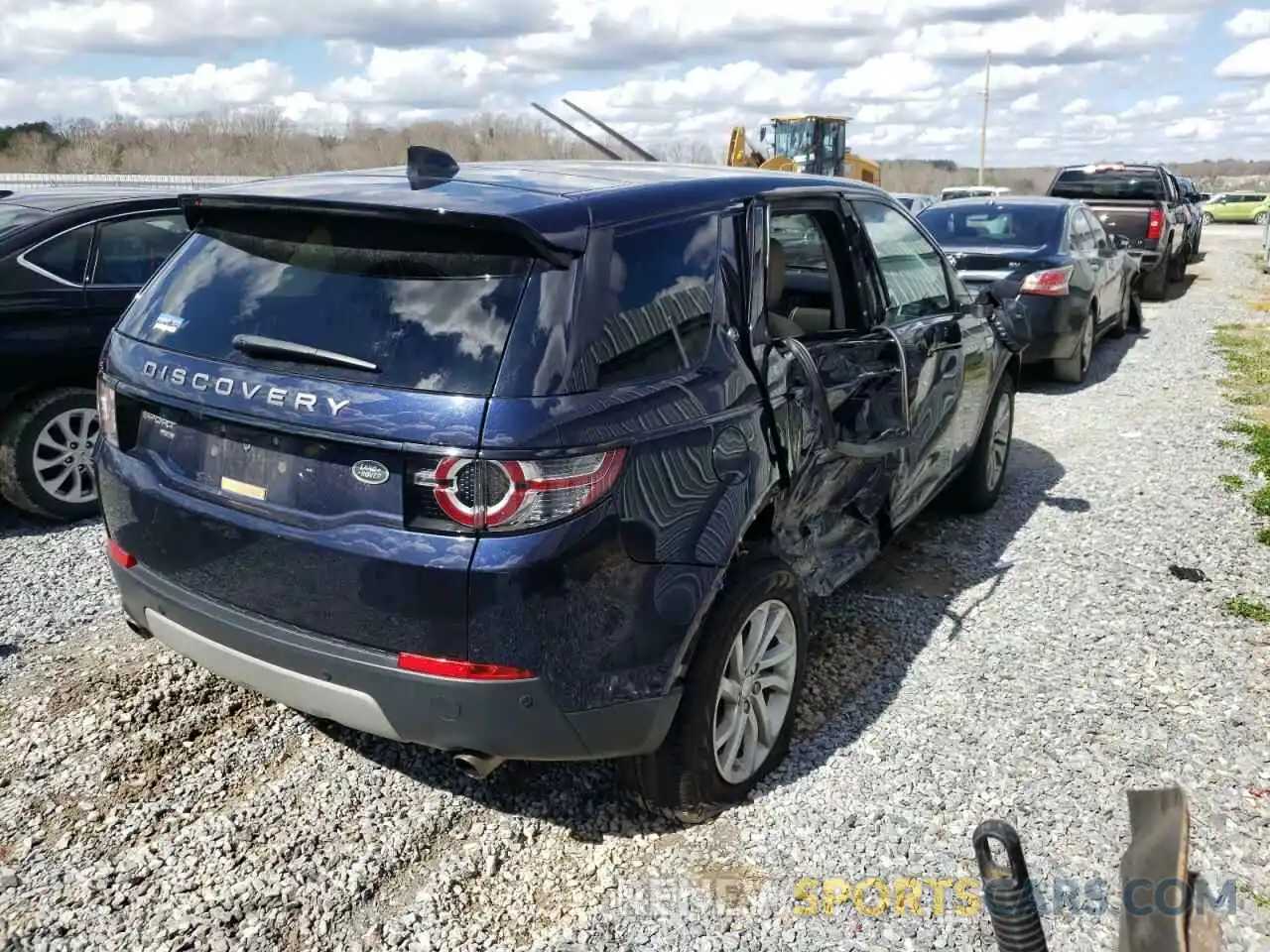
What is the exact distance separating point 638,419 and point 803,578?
4.32ft

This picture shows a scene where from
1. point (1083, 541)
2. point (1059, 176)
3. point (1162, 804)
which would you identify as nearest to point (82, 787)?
point (1162, 804)

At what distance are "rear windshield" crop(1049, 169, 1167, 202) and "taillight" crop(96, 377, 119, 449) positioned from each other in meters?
16.3

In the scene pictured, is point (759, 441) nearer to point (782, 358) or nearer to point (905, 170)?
point (782, 358)

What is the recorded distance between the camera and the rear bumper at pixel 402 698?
8.29 feet

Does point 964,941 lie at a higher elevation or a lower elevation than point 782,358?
lower

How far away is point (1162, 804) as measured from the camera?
7.68ft

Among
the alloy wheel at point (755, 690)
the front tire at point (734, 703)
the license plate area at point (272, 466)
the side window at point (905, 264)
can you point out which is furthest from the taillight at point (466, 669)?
the side window at point (905, 264)

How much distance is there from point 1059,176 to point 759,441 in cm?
1600

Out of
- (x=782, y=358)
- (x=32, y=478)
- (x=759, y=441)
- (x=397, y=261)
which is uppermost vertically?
(x=397, y=261)

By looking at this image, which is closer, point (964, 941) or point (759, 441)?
point (964, 941)

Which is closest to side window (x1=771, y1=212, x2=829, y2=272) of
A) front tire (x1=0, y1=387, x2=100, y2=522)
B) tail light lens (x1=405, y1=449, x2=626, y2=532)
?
tail light lens (x1=405, y1=449, x2=626, y2=532)

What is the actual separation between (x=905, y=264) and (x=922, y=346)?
44 cm

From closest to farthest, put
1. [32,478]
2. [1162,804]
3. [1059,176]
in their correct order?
1. [1162,804]
2. [32,478]
3. [1059,176]

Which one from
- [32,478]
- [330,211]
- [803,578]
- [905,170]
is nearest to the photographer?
[330,211]
